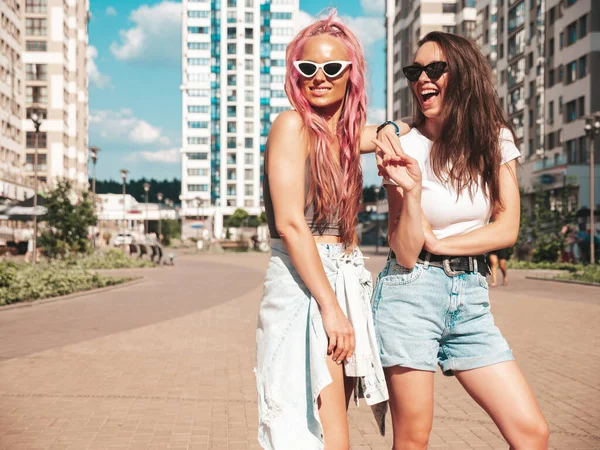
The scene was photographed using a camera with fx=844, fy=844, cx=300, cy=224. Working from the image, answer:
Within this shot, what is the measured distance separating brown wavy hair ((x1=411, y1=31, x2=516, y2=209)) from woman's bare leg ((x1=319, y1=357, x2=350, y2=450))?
84 cm

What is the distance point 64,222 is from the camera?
103 ft

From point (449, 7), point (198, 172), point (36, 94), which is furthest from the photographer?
point (198, 172)

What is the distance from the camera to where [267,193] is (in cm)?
292

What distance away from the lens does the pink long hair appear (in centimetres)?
289

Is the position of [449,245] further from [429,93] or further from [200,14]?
[200,14]

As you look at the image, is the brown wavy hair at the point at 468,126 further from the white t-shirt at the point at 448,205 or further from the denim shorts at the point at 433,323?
the denim shorts at the point at 433,323

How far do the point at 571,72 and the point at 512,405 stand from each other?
55.0 meters

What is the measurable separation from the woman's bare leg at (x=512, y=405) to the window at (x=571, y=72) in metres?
54.1

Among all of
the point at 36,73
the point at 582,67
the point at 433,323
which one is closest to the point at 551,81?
the point at 582,67

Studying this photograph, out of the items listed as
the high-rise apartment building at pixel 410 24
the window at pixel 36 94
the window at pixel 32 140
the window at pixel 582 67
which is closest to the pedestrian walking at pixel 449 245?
the window at pixel 582 67

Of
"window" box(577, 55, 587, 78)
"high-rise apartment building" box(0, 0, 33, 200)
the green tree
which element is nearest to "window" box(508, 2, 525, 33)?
"window" box(577, 55, 587, 78)

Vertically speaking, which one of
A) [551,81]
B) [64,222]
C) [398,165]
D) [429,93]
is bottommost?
[64,222]

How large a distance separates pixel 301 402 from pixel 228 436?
298 cm

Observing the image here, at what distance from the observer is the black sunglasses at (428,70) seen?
10.5 feet
